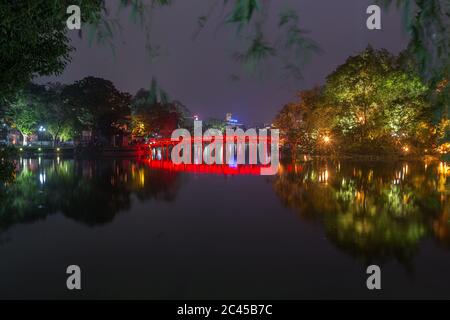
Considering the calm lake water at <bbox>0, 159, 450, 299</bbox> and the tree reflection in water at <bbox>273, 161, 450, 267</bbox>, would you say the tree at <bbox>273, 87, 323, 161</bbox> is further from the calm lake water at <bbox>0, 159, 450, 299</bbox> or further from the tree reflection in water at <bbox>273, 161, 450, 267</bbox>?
the calm lake water at <bbox>0, 159, 450, 299</bbox>

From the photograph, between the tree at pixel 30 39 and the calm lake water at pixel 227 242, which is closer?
the tree at pixel 30 39

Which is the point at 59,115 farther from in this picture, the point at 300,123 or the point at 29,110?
the point at 300,123

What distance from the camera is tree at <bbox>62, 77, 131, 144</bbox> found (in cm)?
6412

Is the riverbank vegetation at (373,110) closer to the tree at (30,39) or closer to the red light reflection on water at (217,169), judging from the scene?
the red light reflection on water at (217,169)

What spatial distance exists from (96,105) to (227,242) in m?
56.7

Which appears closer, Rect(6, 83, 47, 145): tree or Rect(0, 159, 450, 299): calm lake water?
Rect(0, 159, 450, 299): calm lake water

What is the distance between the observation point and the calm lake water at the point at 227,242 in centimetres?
804

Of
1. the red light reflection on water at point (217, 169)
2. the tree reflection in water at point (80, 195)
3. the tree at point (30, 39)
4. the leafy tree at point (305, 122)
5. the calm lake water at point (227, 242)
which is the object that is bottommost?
the calm lake water at point (227, 242)

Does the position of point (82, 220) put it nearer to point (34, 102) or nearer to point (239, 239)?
point (239, 239)

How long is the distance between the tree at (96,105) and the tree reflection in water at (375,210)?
4393 centimetres

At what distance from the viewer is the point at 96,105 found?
64.4 metres

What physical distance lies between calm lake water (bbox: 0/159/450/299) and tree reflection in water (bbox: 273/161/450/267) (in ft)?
0.14

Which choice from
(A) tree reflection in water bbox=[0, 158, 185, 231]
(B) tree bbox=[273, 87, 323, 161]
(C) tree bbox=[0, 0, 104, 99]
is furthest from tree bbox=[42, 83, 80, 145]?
(C) tree bbox=[0, 0, 104, 99]

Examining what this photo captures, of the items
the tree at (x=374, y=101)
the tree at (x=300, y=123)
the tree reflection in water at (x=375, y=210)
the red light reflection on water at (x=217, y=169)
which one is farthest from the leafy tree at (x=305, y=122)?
the tree reflection in water at (x=375, y=210)
